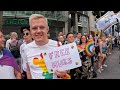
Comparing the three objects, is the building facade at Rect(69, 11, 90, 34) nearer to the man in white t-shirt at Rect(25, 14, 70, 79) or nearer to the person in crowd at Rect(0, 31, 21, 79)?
the person in crowd at Rect(0, 31, 21, 79)

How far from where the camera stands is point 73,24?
30484 millimetres

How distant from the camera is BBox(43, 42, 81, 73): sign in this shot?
237 cm

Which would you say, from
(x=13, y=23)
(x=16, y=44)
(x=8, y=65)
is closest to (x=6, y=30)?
(x=13, y=23)

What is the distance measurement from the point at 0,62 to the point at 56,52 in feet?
1.97

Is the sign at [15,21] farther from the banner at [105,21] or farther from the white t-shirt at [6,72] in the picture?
the white t-shirt at [6,72]

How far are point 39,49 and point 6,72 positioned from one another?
44 centimetres

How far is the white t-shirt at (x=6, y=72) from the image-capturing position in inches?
101

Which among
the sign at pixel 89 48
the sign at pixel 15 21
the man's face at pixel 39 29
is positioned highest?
the sign at pixel 15 21

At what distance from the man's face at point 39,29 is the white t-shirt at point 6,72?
48 centimetres

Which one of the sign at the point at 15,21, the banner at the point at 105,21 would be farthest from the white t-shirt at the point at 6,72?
the sign at the point at 15,21

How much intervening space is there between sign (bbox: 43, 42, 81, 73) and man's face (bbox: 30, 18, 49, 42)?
0.13 m
